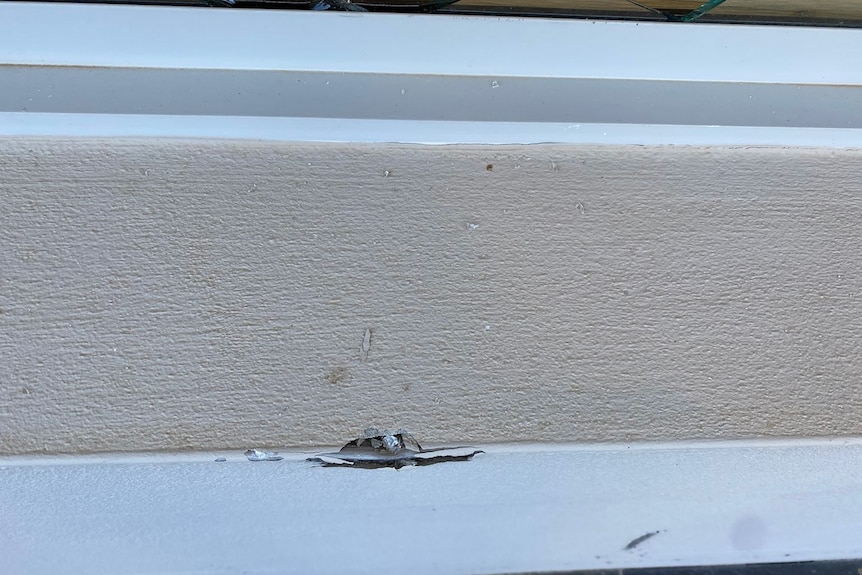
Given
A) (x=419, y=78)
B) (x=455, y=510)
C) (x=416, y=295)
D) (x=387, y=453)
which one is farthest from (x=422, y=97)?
(x=455, y=510)

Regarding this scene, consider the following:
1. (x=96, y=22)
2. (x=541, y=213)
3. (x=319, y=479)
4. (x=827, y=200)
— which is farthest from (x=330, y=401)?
(x=827, y=200)

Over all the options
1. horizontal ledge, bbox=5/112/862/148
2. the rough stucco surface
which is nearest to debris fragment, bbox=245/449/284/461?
the rough stucco surface

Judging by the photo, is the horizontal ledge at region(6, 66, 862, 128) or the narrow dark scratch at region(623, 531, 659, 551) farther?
the narrow dark scratch at region(623, 531, 659, 551)

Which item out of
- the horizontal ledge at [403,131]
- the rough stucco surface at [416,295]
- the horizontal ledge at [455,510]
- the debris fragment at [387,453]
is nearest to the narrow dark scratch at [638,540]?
the horizontal ledge at [455,510]

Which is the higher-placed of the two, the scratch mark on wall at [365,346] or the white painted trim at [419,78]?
the white painted trim at [419,78]

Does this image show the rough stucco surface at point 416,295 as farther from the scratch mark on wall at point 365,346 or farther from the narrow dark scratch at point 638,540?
Answer: the narrow dark scratch at point 638,540

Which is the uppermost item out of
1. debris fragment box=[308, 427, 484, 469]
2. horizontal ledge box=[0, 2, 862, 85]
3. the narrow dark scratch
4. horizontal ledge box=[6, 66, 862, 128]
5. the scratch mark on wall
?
horizontal ledge box=[0, 2, 862, 85]

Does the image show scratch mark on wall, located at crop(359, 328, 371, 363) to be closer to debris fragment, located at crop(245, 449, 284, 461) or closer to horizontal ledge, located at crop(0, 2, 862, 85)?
debris fragment, located at crop(245, 449, 284, 461)
